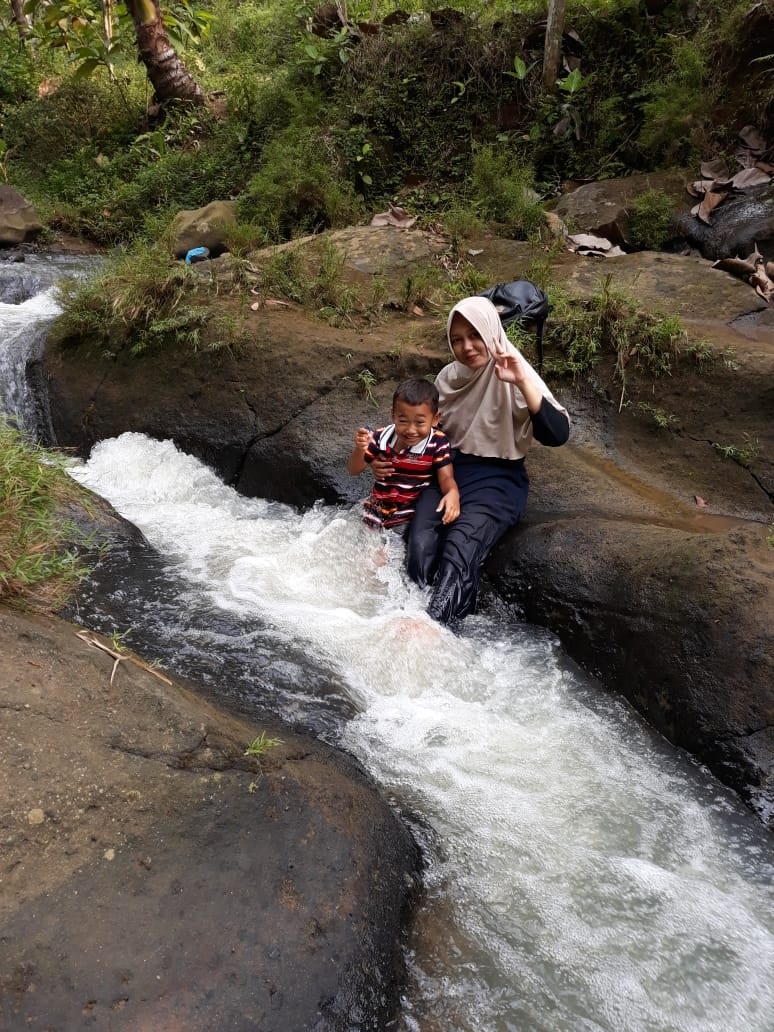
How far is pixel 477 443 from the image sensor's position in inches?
178

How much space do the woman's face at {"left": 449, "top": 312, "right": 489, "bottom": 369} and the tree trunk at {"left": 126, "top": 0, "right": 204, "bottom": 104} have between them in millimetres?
10487

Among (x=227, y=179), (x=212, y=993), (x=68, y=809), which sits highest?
(x=68, y=809)

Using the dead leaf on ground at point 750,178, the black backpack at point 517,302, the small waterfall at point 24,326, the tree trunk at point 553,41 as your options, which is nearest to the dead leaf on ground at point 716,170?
the dead leaf on ground at point 750,178

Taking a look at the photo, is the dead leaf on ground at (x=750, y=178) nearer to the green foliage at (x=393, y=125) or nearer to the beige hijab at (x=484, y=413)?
the green foliage at (x=393, y=125)

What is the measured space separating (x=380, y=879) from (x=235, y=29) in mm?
20368

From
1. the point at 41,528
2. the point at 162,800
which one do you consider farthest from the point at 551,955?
the point at 41,528

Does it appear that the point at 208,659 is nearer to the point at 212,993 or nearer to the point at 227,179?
the point at 212,993

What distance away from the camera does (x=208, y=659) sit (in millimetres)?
3486

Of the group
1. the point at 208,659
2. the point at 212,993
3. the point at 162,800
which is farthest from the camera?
the point at 208,659

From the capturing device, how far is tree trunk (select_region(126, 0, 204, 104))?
37.3 feet

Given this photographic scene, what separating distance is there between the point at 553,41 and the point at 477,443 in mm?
7630

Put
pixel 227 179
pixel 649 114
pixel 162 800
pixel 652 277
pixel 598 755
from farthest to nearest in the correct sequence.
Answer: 1. pixel 227 179
2. pixel 649 114
3. pixel 652 277
4. pixel 598 755
5. pixel 162 800

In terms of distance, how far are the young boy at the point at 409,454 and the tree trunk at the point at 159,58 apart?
1052 centimetres

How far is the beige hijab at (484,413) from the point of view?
4.42 m
